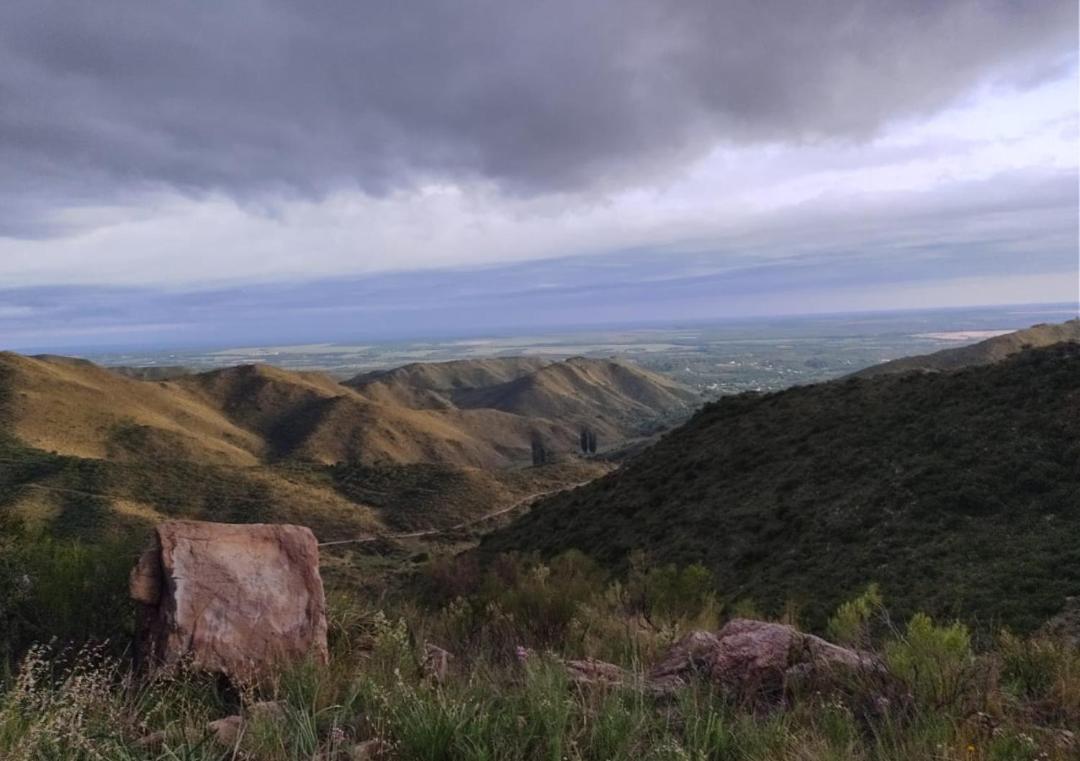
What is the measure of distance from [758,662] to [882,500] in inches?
665

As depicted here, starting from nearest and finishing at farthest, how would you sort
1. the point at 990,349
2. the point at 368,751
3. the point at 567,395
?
the point at 368,751
the point at 990,349
the point at 567,395

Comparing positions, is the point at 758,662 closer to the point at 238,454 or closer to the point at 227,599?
the point at 227,599

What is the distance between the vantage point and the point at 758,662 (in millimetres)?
5211

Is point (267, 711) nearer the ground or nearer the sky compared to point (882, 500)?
nearer the sky

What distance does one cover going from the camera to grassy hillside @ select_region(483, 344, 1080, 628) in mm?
14539

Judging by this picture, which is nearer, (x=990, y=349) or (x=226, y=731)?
(x=226, y=731)

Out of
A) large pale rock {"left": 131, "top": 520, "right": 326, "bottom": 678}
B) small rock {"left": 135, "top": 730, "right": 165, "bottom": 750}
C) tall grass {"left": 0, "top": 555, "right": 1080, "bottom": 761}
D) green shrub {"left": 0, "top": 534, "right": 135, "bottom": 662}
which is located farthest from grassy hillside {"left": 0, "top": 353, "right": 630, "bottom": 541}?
small rock {"left": 135, "top": 730, "right": 165, "bottom": 750}

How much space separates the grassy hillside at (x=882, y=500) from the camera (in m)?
14.5

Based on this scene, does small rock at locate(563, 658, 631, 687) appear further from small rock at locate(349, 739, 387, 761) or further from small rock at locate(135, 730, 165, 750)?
small rock at locate(135, 730, 165, 750)

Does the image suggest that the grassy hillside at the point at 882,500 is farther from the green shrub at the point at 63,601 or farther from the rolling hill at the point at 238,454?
the rolling hill at the point at 238,454

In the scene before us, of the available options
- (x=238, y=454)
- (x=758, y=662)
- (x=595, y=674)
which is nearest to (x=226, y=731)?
(x=595, y=674)

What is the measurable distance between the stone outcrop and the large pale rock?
9.40ft

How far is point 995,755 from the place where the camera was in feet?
11.4

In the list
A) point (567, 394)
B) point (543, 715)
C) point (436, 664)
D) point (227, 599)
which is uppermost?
point (543, 715)
